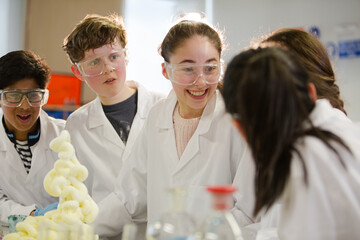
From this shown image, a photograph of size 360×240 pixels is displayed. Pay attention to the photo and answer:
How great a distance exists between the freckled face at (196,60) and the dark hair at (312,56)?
0.82 feet

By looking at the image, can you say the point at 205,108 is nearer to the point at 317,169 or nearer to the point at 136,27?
the point at 317,169

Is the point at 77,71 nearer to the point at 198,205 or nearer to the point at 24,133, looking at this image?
the point at 24,133

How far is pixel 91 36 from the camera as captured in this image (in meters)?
2.24

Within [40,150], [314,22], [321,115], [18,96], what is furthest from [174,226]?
[314,22]

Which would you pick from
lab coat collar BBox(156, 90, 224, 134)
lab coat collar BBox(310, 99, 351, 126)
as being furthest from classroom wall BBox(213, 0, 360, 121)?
lab coat collar BBox(310, 99, 351, 126)

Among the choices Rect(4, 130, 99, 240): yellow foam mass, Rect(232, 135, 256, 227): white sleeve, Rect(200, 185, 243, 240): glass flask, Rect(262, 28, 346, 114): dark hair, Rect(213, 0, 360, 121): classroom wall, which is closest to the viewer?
Rect(200, 185, 243, 240): glass flask

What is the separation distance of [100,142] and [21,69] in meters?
0.61

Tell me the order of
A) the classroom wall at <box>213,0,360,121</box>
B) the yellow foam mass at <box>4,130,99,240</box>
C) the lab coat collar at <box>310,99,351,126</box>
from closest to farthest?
the lab coat collar at <box>310,99,351,126</box> < the yellow foam mass at <box>4,130,99,240</box> < the classroom wall at <box>213,0,360,121</box>

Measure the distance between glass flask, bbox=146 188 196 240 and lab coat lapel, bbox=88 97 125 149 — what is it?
1.41 m

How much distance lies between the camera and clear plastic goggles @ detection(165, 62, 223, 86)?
1.81 m

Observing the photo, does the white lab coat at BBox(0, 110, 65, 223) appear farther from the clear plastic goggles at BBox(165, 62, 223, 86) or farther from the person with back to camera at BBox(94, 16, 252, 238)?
the clear plastic goggles at BBox(165, 62, 223, 86)

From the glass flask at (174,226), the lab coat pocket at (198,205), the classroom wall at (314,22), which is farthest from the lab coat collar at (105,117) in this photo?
the classroom wall at (314,22)

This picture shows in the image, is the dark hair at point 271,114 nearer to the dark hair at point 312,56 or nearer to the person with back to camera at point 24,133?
the dark hair at point 312,56

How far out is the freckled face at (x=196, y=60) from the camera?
1.84 metres
